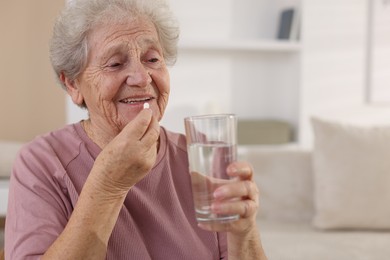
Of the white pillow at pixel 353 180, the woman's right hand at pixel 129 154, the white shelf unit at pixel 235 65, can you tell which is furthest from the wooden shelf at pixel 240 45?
the woman's right hand at pixel 129 154

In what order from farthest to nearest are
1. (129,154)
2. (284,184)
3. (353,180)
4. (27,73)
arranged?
(284,184) < (353,180) < (27,73) < (129,154)

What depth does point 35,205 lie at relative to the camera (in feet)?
4.04

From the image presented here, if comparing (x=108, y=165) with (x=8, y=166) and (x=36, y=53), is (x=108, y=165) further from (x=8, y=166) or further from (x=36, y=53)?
(x=36, y=53)

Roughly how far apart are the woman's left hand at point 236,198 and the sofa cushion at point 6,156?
1237mm

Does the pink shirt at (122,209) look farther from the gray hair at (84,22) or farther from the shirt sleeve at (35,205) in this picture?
the gray hair at (84,22)

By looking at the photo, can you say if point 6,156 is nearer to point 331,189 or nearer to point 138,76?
point 138,76

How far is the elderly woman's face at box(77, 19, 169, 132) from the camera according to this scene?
4.16ft

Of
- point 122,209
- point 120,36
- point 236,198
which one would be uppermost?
point 120,36

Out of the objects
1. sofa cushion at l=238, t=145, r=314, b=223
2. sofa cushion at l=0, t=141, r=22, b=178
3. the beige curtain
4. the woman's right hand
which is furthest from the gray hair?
sofa cushion at l=238, t=145, r=314, b=223

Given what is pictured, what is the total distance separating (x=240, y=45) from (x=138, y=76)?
8.36 feet

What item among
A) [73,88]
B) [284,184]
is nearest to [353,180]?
[284,184]

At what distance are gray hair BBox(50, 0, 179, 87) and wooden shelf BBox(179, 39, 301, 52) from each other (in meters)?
2.25

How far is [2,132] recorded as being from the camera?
225cm

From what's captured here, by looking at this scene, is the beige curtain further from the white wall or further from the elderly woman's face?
the white wall
